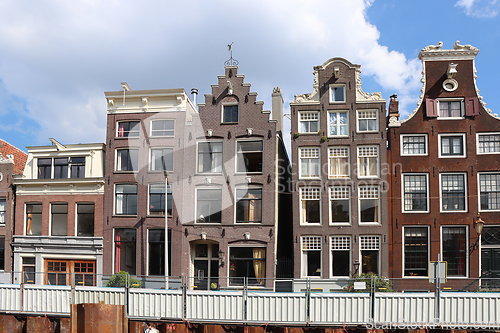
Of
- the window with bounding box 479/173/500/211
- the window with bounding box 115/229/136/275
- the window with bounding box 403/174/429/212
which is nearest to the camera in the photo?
the window with bounding box 479/173/500/211

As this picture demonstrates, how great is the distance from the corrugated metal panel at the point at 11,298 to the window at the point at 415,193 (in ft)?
74.5

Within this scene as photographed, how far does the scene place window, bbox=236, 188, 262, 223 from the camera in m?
28.9

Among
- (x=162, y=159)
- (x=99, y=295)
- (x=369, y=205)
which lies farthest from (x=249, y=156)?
(x=99, y=295)

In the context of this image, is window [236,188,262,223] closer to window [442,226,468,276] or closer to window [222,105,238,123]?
window [222,105,238,123]

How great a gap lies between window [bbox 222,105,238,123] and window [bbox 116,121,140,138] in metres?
6.40

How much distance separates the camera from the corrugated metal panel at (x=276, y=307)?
58.5 feet

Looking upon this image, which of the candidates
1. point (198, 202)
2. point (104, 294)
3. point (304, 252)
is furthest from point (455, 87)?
point (104, 294)

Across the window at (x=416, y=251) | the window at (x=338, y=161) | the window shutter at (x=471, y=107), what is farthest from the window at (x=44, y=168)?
the window shutter at (x=471, y=107)

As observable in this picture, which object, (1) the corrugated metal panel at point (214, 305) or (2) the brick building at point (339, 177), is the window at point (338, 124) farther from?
(1) the corrugated metal panel at point (214, 305)

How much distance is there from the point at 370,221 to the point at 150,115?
1713 centimetres

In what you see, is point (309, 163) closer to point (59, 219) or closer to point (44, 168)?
point (59, 219)

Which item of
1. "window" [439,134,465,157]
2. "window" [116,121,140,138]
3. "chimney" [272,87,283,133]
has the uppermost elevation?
"chimney" [272,87,283,133]

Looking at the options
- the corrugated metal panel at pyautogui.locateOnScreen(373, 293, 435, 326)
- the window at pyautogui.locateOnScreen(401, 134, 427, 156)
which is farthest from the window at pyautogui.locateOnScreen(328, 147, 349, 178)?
the corrugated metal panel at pyautogui.locateOnScreen(373, 293, 435, 326)

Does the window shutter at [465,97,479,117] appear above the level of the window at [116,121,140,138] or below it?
above
